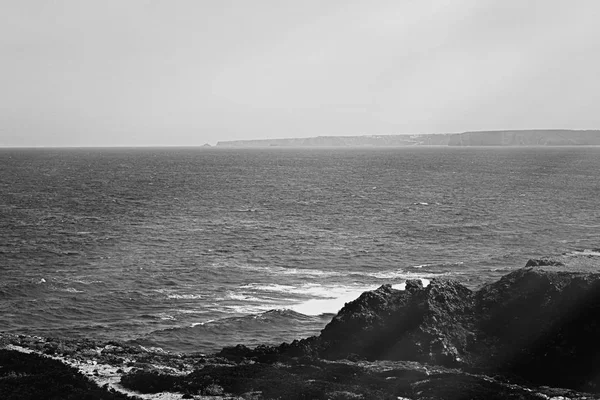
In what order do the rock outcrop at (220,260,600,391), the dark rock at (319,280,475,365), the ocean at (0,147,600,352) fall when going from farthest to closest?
the ocean at (0,147,600,352)
the dark rock at (319,280,475,365)
the rock outcrop at (220,260,600,391)

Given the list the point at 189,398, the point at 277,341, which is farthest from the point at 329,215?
the point at 189,398

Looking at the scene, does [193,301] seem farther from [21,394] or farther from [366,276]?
[21,394]

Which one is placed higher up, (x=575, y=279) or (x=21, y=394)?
(x=575, y=279)

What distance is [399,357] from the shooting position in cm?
3050

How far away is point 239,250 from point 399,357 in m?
36.2

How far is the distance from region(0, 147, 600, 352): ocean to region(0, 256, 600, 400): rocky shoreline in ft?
23.9

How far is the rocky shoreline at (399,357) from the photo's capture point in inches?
1011

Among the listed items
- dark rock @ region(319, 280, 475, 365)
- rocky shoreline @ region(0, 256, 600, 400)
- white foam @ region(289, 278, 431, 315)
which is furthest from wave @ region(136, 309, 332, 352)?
dark rock @ region(319, 280, 475, 365)

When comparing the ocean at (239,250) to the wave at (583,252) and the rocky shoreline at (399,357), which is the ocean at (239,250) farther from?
the rocky shoreline at (399,357)

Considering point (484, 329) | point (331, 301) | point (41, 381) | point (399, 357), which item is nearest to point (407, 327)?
point (399, 357)

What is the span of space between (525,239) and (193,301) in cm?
4205

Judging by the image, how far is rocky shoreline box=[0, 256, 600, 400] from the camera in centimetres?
2569

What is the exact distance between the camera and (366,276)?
5388 centimetres

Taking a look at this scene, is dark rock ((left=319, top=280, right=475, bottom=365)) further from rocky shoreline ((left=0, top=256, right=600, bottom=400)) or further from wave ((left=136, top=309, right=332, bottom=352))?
wave ((left=136, top=309, right=332, bottom=352))
